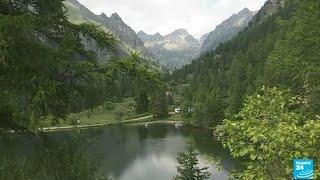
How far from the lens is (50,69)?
32.8 feet

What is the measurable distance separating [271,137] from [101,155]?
66.0 m

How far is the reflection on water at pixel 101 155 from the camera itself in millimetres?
15585

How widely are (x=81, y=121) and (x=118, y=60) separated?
465 ft

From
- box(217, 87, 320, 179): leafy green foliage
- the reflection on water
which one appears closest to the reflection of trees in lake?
the reflection on water

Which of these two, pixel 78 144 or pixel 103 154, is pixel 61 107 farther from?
pixel 103 154

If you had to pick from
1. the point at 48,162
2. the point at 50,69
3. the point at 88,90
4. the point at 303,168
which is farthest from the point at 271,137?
the point at 48,162

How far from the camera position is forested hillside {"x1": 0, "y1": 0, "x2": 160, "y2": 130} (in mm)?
9648

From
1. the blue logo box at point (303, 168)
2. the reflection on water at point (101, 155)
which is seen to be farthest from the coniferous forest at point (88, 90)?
the blue logo box at point (303, 168)

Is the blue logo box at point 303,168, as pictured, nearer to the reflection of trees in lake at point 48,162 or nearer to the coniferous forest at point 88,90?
the coniferous forest at point 88,90

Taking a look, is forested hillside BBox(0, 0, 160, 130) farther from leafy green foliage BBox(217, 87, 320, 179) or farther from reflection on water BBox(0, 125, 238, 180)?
leafy green foliage BBox(217, 87, 320, 179)

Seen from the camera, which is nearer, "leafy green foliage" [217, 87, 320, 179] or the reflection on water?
"leafy green foliage" [217, 87, 320, 179]

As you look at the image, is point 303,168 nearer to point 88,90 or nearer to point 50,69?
point 50,69

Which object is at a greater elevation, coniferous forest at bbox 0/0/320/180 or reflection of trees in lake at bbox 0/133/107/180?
coniferous forest at bbox 0/0/320/180

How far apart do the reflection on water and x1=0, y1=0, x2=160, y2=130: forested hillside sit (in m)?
2.22
